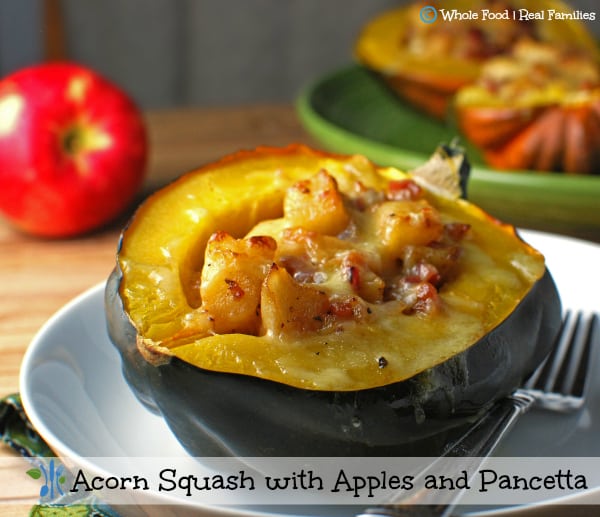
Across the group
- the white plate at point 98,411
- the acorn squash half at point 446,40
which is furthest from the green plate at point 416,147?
the white plate at point 98,411

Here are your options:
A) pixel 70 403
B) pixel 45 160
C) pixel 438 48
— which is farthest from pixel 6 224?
pixel 438 48

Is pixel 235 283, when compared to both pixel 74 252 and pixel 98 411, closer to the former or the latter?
pixel 98 411

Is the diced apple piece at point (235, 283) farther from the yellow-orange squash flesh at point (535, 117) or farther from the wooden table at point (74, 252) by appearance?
the yellow-orange squash flesh at point (535, 117)

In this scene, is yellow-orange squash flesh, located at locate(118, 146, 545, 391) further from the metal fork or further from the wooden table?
the wooden table

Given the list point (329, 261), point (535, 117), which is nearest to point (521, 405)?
point (329, 261)

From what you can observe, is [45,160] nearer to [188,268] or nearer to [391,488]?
[188,268]

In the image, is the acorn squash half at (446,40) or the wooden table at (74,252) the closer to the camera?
the wooden table at (74,252)
